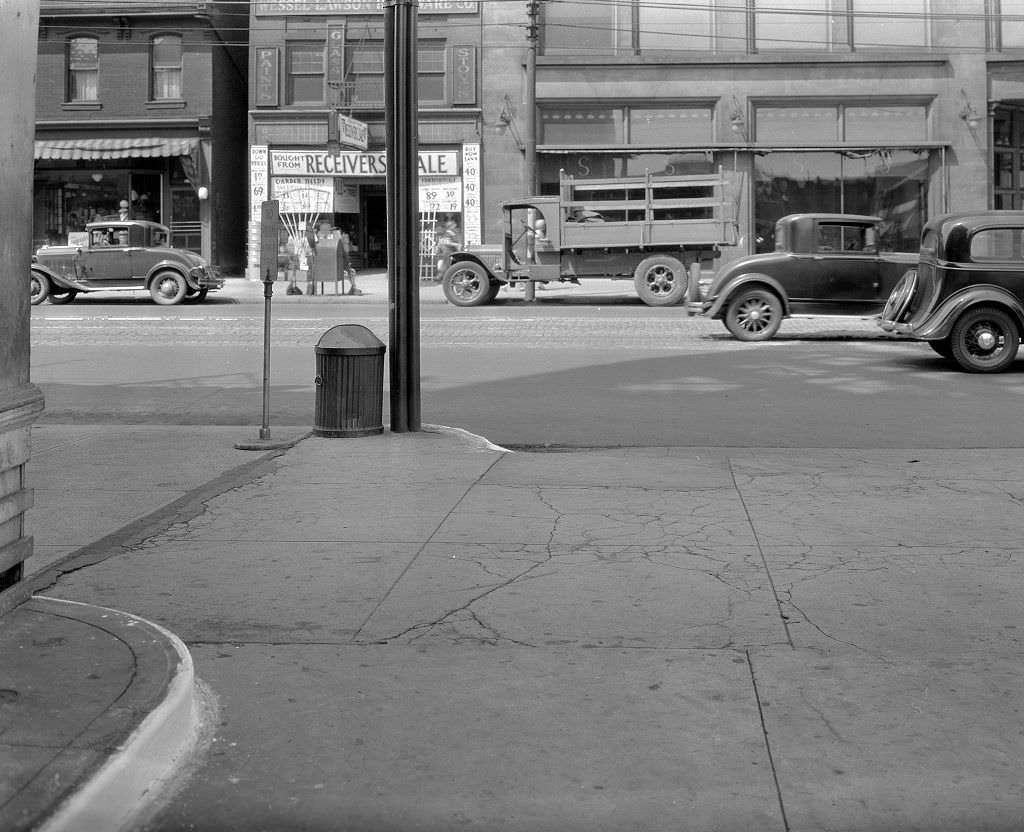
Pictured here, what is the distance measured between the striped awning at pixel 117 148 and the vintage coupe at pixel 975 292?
2437 cm

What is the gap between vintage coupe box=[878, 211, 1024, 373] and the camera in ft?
48.9

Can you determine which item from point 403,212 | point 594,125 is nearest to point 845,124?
point 594,125

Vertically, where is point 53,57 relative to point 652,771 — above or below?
above

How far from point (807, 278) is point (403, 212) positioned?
32.0 feet

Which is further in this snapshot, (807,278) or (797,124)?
(797,124)

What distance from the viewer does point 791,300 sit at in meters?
18.8

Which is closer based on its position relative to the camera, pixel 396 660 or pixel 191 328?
pixel 396 660

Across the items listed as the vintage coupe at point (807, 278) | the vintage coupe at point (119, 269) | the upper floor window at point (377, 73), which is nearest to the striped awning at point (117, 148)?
the upper floor window at point (377, 73)

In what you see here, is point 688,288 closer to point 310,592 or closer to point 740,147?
point 740,147

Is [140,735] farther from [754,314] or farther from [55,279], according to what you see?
[55,279]

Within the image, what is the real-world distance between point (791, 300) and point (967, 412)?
6.90m

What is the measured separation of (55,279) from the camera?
28156mm

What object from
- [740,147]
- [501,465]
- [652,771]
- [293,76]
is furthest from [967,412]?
[293,76]

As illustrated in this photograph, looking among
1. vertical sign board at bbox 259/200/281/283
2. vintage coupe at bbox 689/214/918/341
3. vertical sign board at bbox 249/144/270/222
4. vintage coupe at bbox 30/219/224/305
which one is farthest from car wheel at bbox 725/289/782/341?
vertical sign board at bbox 249/144/270/222
